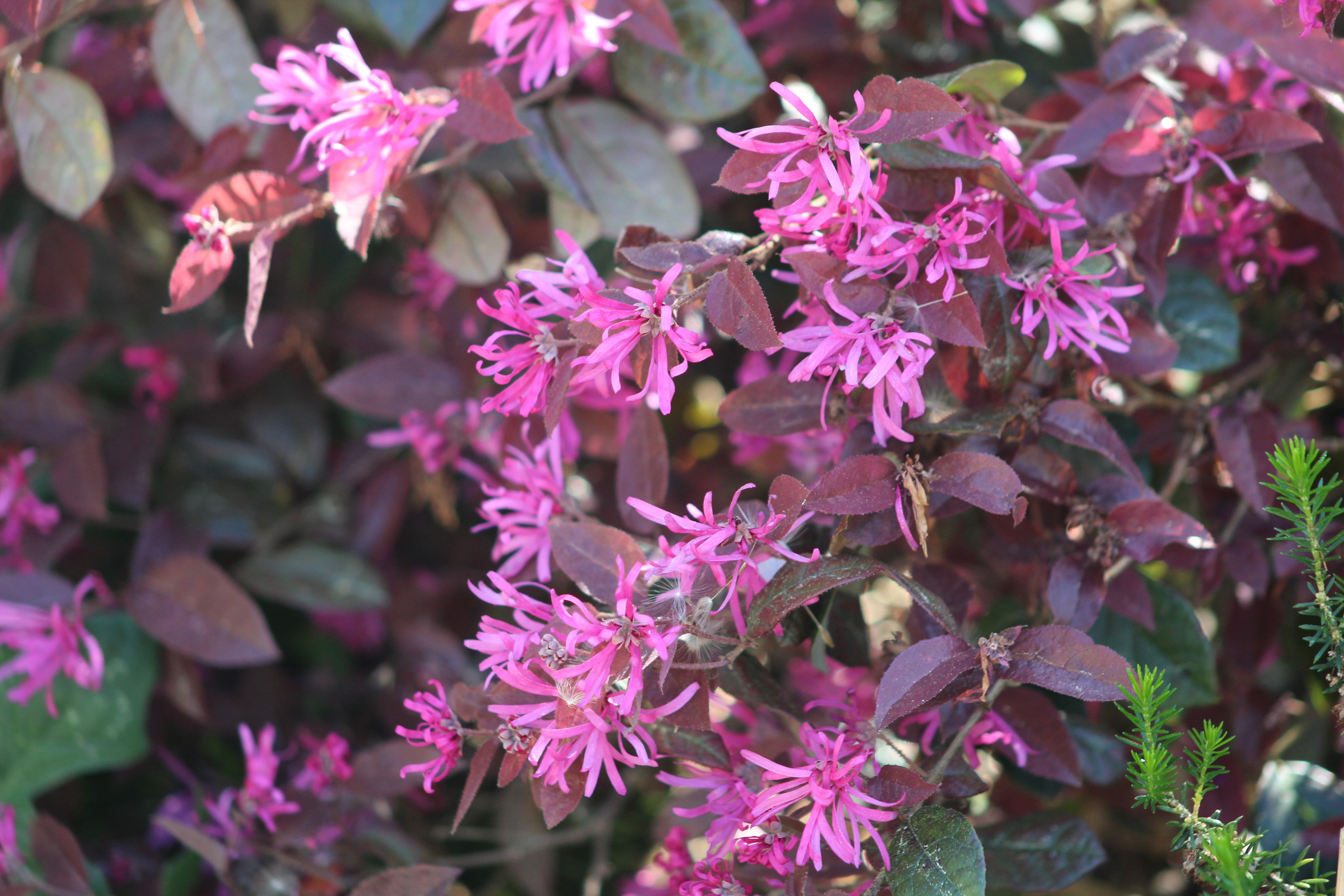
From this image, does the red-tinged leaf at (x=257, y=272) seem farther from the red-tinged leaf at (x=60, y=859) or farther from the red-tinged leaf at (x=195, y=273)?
the red-tinged leaf at (x=60, y=859)

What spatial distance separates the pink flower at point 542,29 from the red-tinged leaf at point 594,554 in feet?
1.03

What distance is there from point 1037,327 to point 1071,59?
0.60m

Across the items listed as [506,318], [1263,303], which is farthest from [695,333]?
[1263,303]

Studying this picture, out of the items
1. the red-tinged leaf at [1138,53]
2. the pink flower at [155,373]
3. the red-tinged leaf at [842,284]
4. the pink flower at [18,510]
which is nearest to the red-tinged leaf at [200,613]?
the pink flower at [18,510]

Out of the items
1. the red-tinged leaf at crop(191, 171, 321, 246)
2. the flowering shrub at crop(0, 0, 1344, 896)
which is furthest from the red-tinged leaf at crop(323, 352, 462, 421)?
the red-tinged leaf at crop(191, 171, 321, 246)

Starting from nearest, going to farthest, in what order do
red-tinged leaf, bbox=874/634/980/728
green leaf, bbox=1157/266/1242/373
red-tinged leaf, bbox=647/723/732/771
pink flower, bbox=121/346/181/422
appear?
red-tinged leaf, bbox=874/634/980/728, red-tinged leaf, bbox=647/723/732/771, green leaf, bbox=1157/266/1242/373, pink flower, bbox=121/346/181/422

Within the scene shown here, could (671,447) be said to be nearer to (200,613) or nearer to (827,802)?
(200,613)

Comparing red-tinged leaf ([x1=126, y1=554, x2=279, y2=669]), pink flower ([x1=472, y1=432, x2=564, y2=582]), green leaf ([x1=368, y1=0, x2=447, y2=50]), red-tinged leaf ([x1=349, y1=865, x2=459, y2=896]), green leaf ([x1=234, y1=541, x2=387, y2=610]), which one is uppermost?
green leaf ([x1=368, y1=0, x2=447, y2=50])

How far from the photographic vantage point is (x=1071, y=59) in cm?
108

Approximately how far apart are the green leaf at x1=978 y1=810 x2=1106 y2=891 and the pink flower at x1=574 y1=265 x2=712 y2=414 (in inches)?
15.8

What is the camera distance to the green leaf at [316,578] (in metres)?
1.03

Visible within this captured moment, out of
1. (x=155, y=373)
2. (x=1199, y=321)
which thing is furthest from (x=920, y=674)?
(x=155, y=373)

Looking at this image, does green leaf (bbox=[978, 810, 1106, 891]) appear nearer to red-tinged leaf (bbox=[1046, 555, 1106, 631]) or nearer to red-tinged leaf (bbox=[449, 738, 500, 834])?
red-tinged leaf (bbox=[1046, 555, 1106, 631])

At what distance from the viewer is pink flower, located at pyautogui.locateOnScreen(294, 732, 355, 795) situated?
2.62 feet
